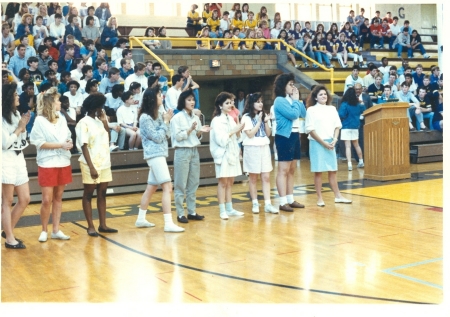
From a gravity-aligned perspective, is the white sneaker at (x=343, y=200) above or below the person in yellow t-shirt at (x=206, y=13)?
below

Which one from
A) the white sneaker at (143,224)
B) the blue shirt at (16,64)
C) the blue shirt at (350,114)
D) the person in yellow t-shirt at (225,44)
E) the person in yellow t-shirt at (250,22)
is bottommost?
the white sneaker at (143,224)

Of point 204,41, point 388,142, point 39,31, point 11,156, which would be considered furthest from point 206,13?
point 11,156

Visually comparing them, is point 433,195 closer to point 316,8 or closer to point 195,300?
point 195,300

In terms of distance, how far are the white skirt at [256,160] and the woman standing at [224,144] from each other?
0.19 m

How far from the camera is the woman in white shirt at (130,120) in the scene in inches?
383

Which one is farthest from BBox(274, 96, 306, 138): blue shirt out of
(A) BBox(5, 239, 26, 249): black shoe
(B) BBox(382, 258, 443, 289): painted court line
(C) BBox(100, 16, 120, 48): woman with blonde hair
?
(C) BBox(100, 16, 120, 48): woman with blonde hair

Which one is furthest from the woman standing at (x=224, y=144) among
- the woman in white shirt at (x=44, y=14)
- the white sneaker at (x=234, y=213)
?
the woman in white shirt at (x=44, y=14)

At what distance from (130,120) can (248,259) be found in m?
5.21

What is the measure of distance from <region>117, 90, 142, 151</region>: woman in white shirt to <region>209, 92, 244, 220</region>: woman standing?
301 centimetres

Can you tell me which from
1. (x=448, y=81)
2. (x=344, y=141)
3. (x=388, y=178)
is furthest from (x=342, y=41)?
(x=448, y=81)

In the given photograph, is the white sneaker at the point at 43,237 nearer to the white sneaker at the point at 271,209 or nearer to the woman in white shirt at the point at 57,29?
the white sneaker at the point at 271,209

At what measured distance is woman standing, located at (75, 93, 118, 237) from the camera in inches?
240

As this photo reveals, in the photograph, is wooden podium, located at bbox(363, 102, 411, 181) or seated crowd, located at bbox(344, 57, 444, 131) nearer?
wooden podium, located at bbox(363, 102, 411, 181)

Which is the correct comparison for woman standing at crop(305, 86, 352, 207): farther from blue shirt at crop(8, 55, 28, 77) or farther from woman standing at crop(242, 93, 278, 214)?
blue shirt at crop(8, 55, 28, 77)
